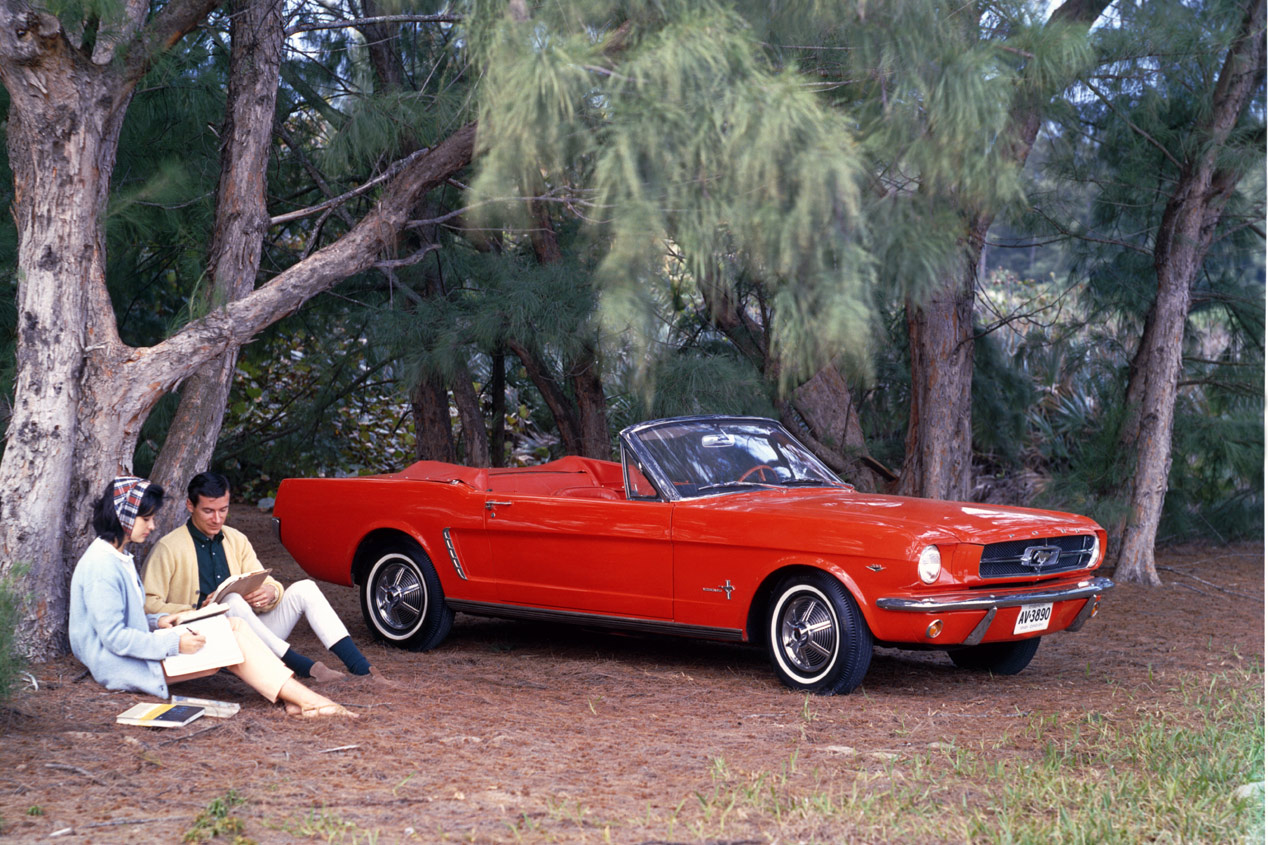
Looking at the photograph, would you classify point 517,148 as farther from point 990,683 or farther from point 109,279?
point 109,279

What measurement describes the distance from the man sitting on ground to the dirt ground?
0.26 metres

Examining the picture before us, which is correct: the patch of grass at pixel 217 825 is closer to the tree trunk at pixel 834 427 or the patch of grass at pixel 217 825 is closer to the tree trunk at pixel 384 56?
the tree trunk at pixel 384 56

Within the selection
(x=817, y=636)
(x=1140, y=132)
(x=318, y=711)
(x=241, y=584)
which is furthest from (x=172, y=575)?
(x=1140, y=132)

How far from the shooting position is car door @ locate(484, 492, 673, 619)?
6953mm

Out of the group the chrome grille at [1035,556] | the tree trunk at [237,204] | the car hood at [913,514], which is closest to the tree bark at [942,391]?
the car hood at [913,514]

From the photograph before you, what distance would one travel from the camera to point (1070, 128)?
1105cm

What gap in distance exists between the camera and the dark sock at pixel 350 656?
259 inches

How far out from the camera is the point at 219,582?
6.44 m

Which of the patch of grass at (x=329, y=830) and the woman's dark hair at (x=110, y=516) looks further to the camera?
the woman's dark hair at (x=110, y=516)

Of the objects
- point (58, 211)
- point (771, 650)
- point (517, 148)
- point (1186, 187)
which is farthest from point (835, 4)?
point (1186, 187)

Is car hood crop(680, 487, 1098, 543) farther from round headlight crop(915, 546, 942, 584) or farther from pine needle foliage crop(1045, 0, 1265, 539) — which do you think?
pine needle foliage crop(1045, 0, 1265, 539)

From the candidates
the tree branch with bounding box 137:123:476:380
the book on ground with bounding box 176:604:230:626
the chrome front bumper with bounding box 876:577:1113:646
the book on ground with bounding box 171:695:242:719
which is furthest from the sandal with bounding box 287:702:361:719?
the chrome front bumper with bounding box 876:577:1113:646

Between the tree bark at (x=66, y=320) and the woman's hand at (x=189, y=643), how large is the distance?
1.48m

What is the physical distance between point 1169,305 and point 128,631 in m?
9.24
